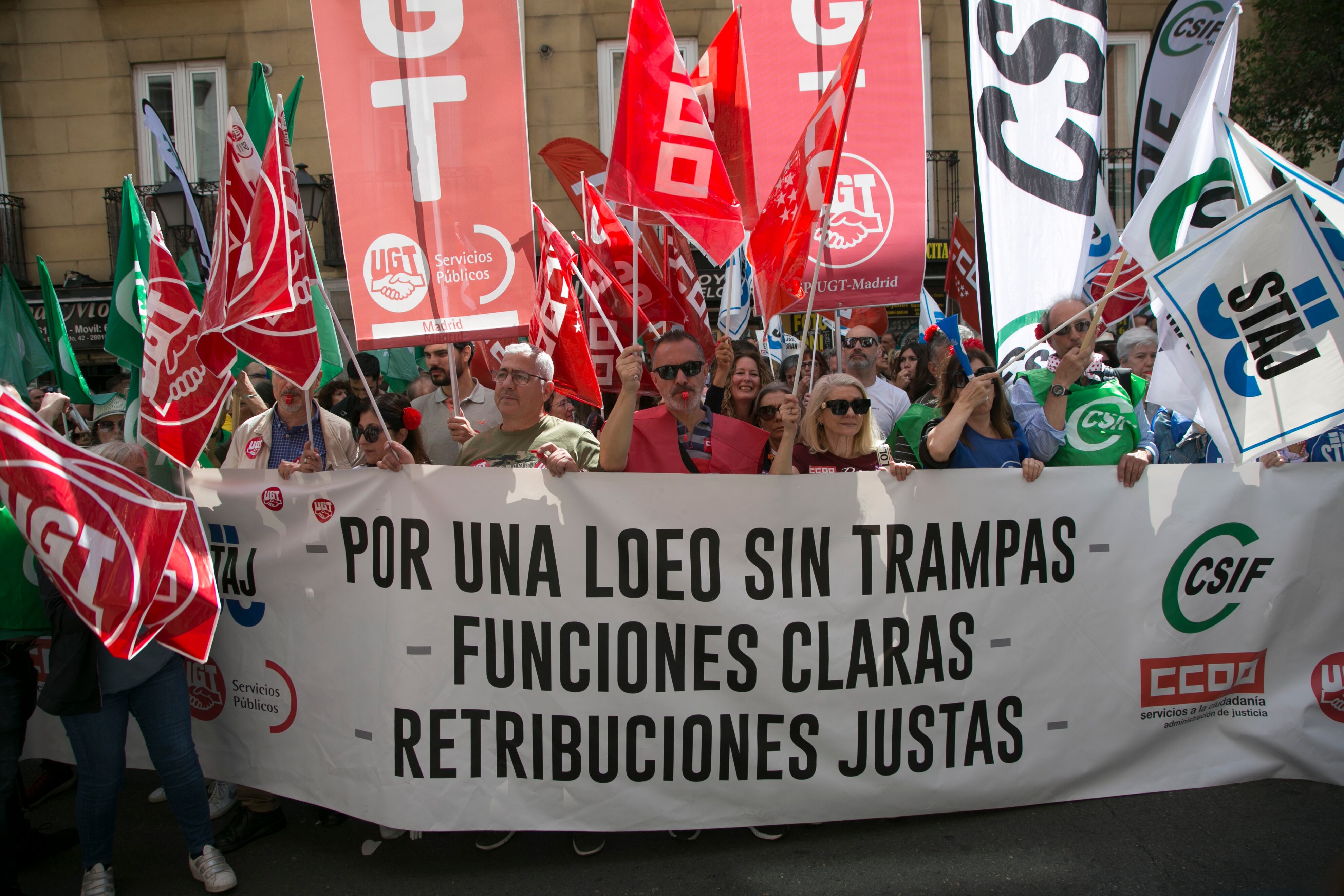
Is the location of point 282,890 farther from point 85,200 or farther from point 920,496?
point 85,200

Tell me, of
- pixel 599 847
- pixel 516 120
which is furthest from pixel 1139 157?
pixel 599 847

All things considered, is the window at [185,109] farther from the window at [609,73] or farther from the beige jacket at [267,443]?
the beige jacket at [267,443]

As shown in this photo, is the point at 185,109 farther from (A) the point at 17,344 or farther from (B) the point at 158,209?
(A) the point at 17,344

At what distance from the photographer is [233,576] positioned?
3.86m

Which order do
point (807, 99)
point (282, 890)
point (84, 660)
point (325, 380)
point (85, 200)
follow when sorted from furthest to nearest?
point (85, 200) → point (325, 380) → point (807, 99) → point (282, 890) → point (84, 660)

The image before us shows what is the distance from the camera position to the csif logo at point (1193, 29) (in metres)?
6.30

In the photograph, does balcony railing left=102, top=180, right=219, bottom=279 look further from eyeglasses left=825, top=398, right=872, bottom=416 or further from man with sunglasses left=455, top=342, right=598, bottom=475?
eyeglasses left=825, top=398, right=872, bottom=416

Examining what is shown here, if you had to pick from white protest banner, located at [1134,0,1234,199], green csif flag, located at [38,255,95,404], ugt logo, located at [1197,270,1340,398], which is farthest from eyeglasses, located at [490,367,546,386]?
green csif flag, located at [38,255,95,404]

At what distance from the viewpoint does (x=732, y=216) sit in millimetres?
3805

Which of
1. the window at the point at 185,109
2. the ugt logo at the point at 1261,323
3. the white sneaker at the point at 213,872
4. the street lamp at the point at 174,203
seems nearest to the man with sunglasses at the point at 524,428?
the white sneaker at the point at 213,872

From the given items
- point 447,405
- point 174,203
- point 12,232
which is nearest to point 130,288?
point 447,405

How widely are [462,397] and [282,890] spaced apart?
2.92m

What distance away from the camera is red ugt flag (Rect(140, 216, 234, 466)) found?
3.85m

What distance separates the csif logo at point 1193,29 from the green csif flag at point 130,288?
652 centimetres
